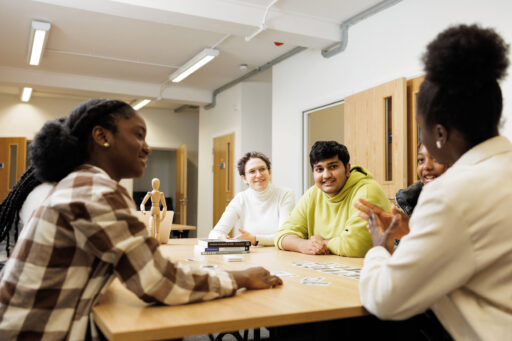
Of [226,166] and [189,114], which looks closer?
[226,166]

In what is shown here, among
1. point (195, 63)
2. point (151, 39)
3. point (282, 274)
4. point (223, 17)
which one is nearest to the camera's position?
point (282, 274)

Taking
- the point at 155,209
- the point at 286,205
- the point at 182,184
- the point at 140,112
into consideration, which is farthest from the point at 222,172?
the point at 155,209

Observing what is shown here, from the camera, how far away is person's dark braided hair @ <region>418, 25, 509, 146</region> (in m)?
1.06

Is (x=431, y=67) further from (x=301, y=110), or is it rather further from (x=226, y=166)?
(x=226, y=166)

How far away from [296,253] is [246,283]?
1.14 metres

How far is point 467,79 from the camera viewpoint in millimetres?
1063

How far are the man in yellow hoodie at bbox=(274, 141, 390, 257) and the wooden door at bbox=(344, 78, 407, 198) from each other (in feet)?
5.11

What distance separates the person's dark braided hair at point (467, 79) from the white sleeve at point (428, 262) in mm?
216

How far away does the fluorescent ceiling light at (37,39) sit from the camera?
516 centimetres

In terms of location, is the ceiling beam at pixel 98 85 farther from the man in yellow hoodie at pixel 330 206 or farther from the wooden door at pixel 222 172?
the man in yellow hoodie at pixel 330 206

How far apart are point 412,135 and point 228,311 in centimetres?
352

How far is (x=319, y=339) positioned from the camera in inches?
55.4

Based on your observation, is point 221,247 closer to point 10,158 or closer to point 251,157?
point 251,157

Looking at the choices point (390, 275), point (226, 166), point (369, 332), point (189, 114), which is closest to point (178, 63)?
point (226, 166)
